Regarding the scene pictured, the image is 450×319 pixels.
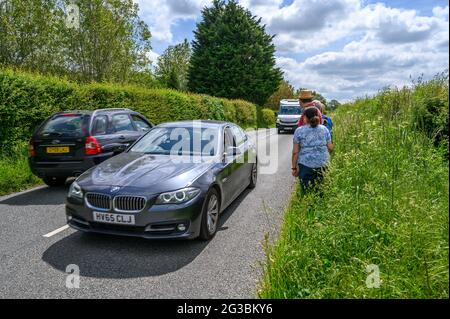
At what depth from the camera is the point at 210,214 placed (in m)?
4.66

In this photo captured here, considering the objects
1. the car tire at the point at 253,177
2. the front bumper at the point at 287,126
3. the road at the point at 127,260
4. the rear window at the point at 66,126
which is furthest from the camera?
the front bumper at the point at 287,126

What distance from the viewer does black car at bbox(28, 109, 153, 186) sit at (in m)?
6.94

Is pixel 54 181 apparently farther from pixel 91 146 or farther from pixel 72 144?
pixel 91 146

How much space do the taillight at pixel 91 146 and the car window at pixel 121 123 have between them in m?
0.79

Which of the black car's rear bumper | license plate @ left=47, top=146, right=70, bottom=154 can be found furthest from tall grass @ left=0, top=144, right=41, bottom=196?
license plate @ left=47, top=146, right=70, bottom=154

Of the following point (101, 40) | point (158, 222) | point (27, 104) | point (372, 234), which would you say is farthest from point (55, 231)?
point (101, 40)

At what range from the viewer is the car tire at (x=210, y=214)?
444 cm

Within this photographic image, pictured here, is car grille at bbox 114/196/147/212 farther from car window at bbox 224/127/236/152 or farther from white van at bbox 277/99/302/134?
white van at bbox 277/99/302/134

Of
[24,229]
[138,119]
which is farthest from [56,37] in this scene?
[24,229]

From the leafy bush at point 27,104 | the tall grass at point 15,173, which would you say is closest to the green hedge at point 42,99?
the leafy bush at point 27,104

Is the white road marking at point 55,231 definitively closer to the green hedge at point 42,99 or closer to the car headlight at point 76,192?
the car headlight at point 76,192

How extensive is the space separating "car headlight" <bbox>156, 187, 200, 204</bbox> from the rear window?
3.72 m

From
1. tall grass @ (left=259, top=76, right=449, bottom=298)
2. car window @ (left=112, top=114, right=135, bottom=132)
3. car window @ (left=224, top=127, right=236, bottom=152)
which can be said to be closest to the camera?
tall grass @ (left=259, top=76, right=449, bottom=298)

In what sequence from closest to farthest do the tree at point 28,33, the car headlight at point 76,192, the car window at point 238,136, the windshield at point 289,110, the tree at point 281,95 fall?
the car headlight at point 76,192 → the car window at point 238,136 → the windshield at point 289,110 → the tree at point 28,33 → the tree at point 281,95
